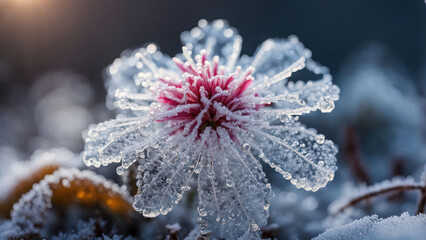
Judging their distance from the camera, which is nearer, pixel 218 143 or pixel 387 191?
pixel 218 143

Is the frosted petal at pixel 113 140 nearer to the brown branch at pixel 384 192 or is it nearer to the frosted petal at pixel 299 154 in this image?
the frosted petal at pixel 299 154

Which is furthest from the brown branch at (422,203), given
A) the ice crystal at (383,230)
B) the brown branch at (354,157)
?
the brown branch at (354,157)

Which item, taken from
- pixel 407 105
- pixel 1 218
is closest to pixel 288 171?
pixel 1 218

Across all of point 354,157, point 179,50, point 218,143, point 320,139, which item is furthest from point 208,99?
point 179,50

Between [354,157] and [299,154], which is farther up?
[354,157]

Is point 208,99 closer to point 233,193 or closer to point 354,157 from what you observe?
point 233,193

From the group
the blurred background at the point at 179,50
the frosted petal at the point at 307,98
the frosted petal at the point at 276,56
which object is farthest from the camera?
the blurred background at the point at 179,50

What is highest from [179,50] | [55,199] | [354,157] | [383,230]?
[179,50]
